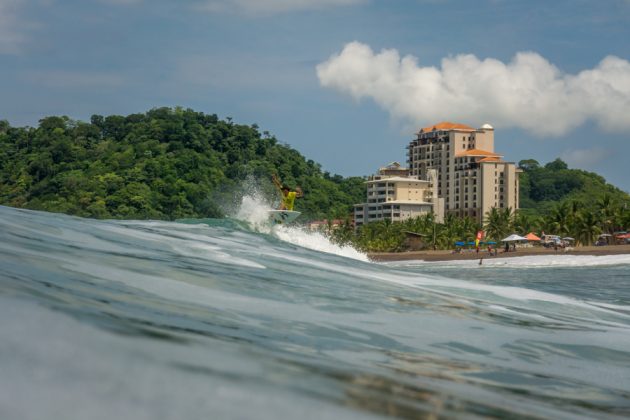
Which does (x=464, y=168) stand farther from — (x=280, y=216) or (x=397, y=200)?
(x=280, y=216)

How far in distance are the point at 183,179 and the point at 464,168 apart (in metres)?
49.6

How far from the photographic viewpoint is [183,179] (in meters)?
124

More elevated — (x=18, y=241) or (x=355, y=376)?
(x=18, y=241)

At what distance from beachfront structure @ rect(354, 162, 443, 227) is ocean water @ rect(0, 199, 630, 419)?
5098 inches

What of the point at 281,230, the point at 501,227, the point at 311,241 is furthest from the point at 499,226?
the point at 311,241

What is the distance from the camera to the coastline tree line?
336 ft

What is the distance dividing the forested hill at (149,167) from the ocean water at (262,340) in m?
96.0

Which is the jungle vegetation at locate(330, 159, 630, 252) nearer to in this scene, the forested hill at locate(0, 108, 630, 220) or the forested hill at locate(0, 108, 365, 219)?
the forested hill at locate(0, 108, 630, 220)

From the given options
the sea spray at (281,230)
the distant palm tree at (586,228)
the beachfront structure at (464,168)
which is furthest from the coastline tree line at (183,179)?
the sea spray at (281,230)

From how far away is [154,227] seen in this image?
12.3 metres

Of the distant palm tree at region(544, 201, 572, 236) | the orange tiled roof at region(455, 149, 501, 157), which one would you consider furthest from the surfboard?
the orange tiled roof at region(455, 149, 501, 157)

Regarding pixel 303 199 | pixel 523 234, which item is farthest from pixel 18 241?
pixel 303 199

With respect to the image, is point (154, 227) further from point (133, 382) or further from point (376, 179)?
point (376, 179)

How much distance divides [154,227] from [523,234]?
298ft
